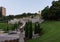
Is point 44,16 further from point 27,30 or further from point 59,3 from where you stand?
point 27,30

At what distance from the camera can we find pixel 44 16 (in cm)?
4803

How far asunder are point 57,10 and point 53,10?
0.84 meters

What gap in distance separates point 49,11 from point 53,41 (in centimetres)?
2878

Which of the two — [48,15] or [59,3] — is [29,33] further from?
[59,3]

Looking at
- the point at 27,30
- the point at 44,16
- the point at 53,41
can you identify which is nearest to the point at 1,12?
the point at 44,16

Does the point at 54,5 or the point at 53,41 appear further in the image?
the point at 54,5

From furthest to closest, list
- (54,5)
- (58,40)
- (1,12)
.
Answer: (1,12)
(54,5)
(58,40)

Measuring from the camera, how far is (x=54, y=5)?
153 feet

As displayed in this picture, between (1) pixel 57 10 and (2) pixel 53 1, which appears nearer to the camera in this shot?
(1) pixel 57 10

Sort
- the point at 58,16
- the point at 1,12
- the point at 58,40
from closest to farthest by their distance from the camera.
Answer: the point at 58,40
the point at 58,16
the point at 1,12

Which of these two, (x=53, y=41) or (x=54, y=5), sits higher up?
(x=54, y=5)

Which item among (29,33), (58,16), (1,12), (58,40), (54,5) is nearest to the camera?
(58,40)

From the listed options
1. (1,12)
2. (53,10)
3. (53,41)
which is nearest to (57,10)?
(53,10)

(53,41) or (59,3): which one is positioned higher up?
(59,3)
